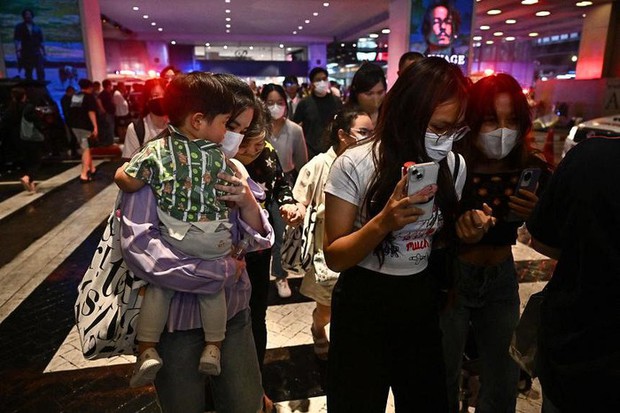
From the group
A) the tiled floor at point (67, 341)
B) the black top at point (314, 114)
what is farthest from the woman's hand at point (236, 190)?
the black top at point (314, 114)

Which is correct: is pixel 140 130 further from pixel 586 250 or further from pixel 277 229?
pixel 586 250

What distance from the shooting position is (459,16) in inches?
492

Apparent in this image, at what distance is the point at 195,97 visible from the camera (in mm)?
1531

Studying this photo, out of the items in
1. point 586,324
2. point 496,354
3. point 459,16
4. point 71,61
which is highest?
point 459,16

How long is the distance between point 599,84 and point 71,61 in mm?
17340

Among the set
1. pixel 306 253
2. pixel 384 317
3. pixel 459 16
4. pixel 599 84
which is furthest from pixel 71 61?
pixel 599 84

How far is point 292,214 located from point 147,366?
1137 mm

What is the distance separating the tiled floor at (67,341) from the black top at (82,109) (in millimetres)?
4119

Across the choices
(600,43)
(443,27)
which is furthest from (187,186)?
(600,43)

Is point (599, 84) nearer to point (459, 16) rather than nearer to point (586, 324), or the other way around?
point (459, 16)

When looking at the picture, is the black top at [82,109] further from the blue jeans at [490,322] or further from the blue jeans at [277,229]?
the blue jeans at [490,322]

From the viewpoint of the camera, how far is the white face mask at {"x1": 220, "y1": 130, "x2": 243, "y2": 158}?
179 cm

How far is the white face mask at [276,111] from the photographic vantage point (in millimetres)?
3969

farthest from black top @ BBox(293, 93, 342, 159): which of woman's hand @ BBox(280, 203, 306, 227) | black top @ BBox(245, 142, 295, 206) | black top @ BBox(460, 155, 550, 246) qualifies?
black top @ BBox(460, 155, 550, 246)
